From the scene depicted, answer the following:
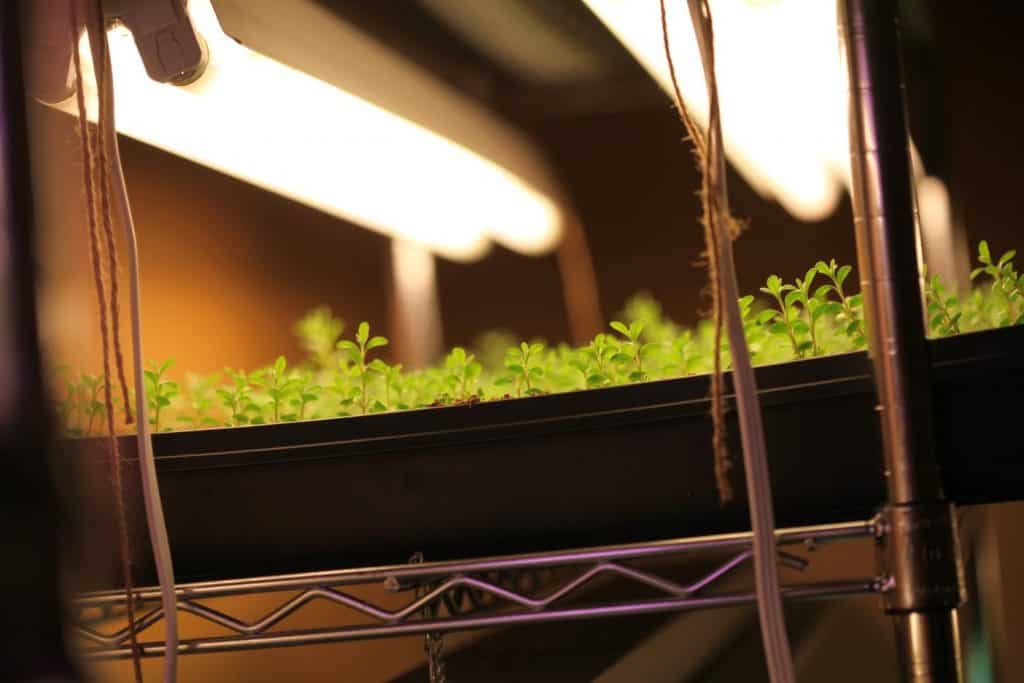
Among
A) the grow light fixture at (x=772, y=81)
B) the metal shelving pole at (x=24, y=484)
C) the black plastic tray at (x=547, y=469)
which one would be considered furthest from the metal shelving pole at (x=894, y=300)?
the grow light fixture at (x=772, y=81)

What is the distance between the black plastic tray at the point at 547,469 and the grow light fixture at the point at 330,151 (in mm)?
439

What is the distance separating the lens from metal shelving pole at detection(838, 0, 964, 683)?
56 centimetres

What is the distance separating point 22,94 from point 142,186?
1437 millimetres

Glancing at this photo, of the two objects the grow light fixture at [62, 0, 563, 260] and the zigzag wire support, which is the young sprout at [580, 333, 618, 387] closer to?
the zigzag wire support

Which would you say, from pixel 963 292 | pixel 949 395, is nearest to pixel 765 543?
pixel 949 395

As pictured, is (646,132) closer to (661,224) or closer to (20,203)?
(661,224)

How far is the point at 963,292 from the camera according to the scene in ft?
2.79

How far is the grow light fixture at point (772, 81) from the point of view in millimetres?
1303

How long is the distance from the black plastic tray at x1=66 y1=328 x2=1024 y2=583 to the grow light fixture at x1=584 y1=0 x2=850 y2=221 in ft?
2.12

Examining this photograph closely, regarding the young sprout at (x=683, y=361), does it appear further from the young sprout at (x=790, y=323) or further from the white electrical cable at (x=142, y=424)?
the white electrical cable at (x=142, y=424)

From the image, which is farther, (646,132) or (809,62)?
(646,132)

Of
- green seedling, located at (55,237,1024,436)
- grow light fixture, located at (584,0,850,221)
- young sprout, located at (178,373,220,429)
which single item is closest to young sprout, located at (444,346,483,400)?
green seedling, located at (55,237,1024,436)

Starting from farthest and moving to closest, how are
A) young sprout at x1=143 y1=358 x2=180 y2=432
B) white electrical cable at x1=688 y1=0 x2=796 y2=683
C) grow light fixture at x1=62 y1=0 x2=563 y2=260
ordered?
grow light fixture at x1=62 y1=0 x2=563 y2=260 < young sprout at x1=143 y1=358 x2=180 y2=432 < white electrical cable at x1=688 y1=0 x2=796 y2=683

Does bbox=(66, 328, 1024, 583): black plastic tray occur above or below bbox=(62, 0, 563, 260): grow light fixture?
below
